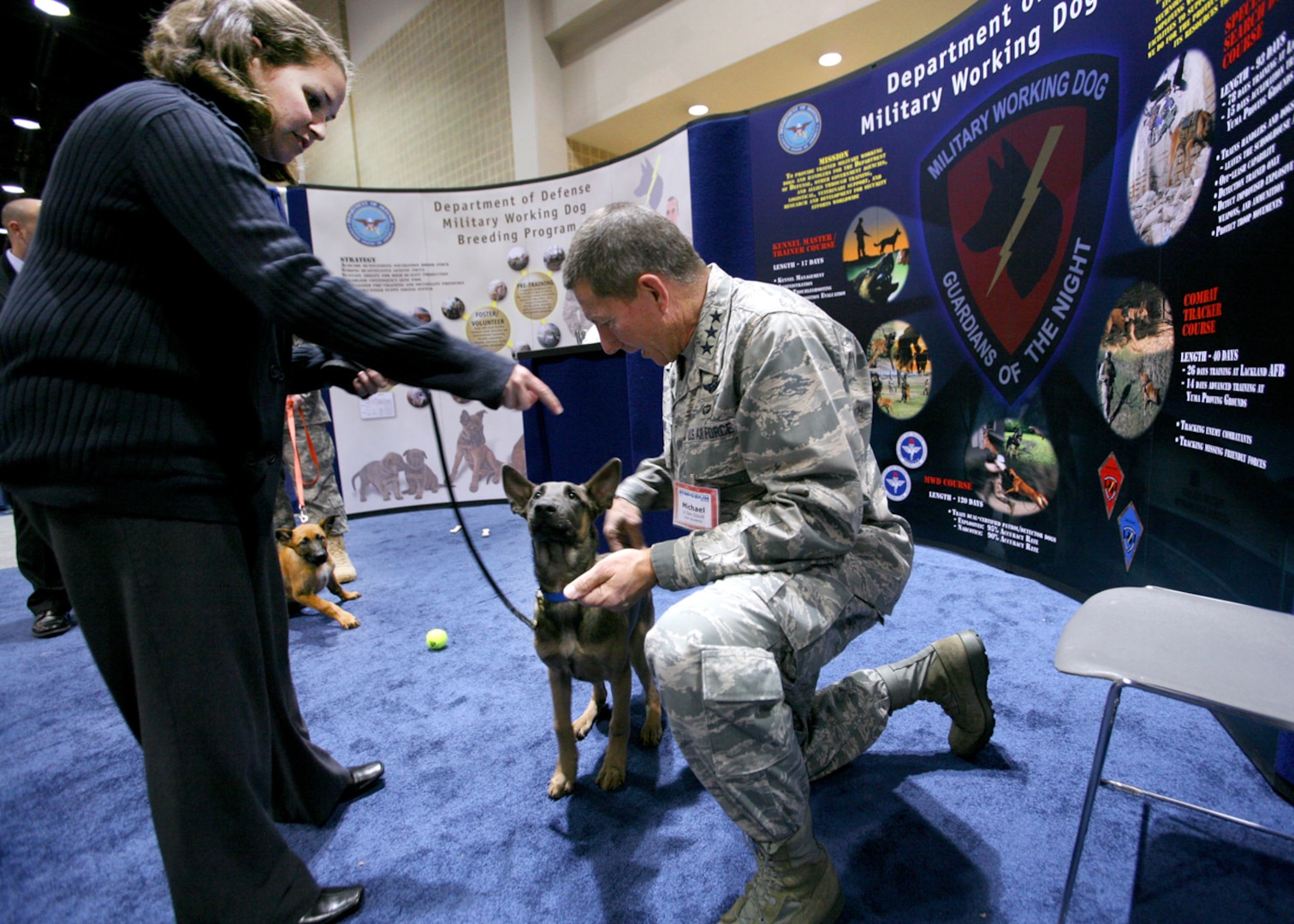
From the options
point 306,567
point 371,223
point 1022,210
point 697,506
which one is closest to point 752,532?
point 697,506

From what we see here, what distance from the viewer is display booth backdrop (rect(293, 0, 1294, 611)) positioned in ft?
6.33

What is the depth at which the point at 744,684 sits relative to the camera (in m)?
1.19

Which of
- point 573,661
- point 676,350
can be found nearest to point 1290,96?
point 676,350

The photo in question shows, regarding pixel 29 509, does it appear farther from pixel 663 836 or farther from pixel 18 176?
pixel 18 176

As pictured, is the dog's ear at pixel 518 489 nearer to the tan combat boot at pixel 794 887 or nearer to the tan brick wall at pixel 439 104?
the tan combat boot at pixel 794 887

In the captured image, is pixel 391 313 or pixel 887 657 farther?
pixel 887 657

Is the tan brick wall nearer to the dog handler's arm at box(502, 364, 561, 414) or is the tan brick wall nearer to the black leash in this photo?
the black leash

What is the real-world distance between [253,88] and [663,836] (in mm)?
1875

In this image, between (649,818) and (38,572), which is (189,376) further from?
(38,572)

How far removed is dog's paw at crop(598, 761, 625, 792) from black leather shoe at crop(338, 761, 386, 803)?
0.71 metres

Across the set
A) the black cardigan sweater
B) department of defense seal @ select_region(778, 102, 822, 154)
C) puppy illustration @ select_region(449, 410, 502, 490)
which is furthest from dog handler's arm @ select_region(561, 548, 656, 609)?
puppy illustration @ select_region(449, 410, 502, 490)

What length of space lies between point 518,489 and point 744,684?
0.99 m

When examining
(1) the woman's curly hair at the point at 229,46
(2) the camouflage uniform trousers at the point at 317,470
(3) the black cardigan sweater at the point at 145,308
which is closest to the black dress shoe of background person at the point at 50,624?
(2) the camouflage uniform trousers at the point at 317,470

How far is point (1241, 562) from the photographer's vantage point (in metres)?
1.95
